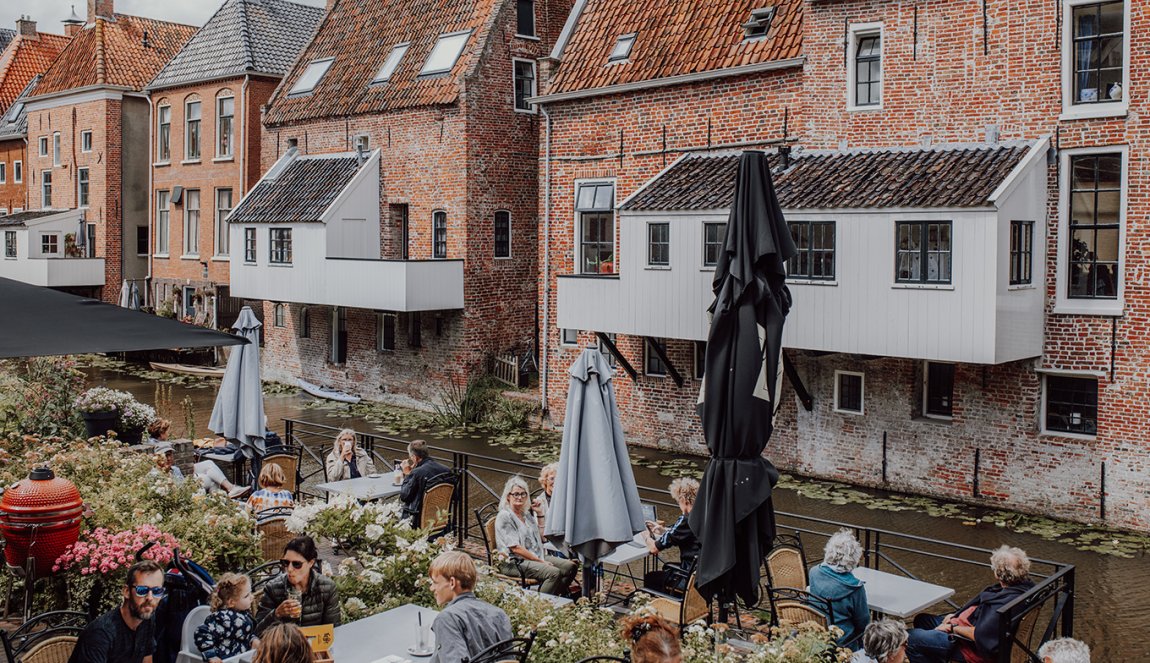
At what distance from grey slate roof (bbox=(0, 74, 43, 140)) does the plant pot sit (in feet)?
107

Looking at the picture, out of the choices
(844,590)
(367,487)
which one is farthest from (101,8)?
(844,590)

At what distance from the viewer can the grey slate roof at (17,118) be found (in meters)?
42.9

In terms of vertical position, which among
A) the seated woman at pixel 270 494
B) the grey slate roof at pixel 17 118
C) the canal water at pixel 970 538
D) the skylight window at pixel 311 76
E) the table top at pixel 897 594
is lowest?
the canal water at pixel 970 538

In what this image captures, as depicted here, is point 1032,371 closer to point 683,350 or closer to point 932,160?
point 932,160

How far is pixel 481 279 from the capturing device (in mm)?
25328

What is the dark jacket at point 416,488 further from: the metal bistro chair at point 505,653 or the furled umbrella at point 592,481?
the metal bistro chair at point 505,653

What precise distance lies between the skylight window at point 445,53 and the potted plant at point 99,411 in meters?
13.4

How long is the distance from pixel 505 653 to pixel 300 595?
64.2 inches

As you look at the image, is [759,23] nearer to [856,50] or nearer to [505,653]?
[856,50]

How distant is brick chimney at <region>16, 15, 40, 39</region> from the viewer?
1822 inches

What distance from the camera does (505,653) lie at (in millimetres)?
6973

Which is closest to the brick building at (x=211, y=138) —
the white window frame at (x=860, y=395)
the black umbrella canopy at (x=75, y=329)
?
the white window frame at (x=860, y=395)

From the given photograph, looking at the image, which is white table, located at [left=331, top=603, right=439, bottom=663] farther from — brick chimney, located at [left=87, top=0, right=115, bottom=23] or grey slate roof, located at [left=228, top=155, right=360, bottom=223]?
brick chimney, located at [left=87, top=0, right=115, bottom=23]

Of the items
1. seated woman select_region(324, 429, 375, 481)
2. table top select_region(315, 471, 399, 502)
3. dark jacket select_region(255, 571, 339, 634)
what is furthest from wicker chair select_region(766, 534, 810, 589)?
seated woman select_region(324, 429, 375, 481)
